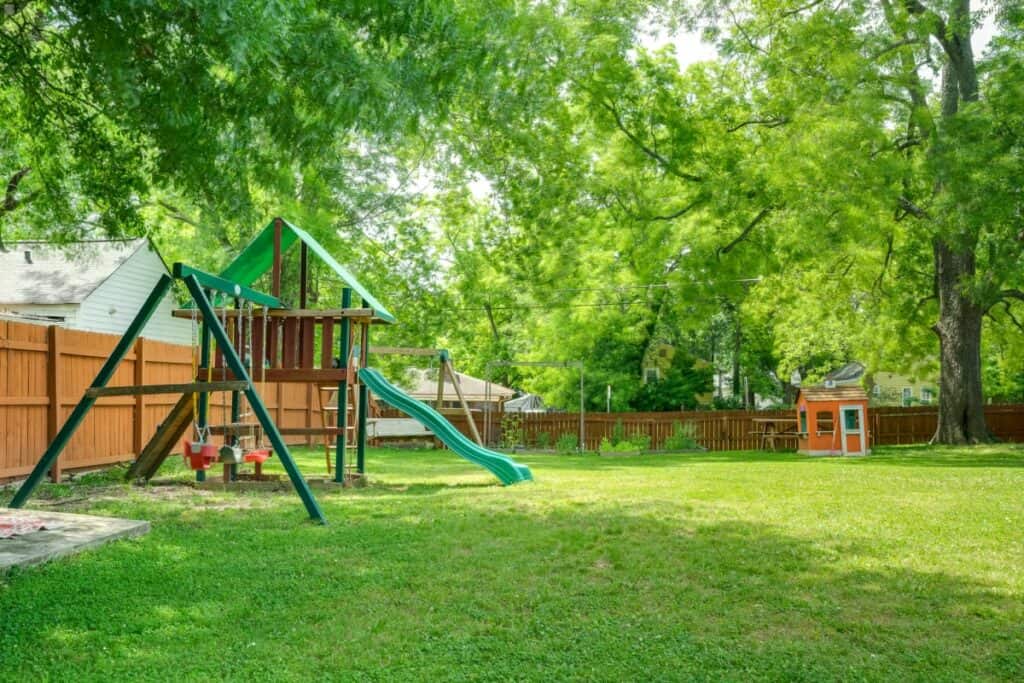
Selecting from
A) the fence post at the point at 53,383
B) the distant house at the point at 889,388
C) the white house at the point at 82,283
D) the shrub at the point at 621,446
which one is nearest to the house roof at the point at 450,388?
the shrub at the point at 621,446

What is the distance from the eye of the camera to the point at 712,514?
8445 mm

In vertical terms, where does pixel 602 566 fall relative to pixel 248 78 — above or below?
below

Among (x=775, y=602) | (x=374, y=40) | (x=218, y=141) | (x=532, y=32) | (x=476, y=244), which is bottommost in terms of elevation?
(x=775, y=602)

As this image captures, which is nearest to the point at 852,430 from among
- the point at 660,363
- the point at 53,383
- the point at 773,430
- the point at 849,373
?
the point at 773,430

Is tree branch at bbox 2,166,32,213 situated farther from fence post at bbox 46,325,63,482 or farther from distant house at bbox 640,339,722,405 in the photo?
distant house at bbox 640,339,722,405

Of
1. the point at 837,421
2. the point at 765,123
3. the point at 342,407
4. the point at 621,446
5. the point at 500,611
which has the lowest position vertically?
the point at 500,611

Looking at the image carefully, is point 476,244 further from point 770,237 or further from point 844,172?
point 844,172

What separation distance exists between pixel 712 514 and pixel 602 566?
9.09 ft

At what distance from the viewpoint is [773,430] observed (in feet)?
78.1

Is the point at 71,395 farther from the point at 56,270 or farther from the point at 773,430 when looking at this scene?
the point at 773,430

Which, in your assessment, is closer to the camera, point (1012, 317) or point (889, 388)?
point (1012, 317)

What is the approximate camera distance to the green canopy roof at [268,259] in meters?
11.7

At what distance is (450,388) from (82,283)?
15.1m

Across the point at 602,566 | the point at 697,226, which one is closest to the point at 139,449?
the point at 602,566
